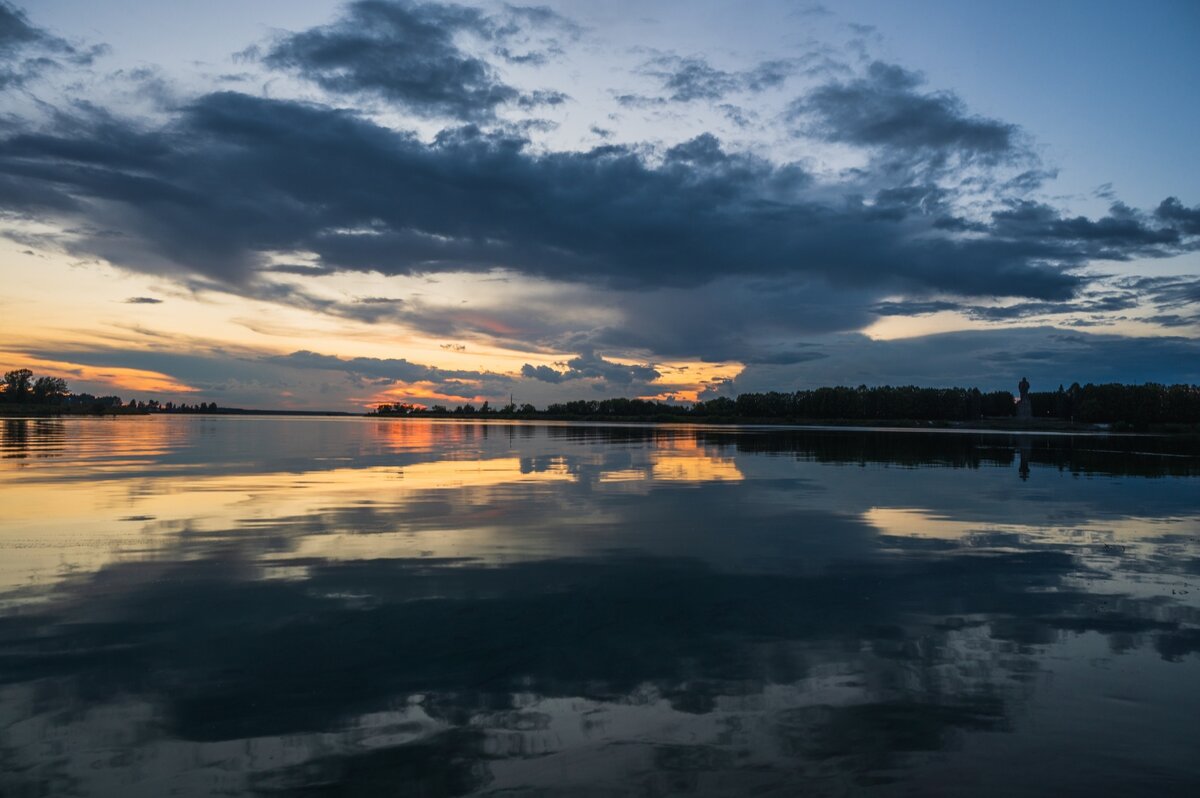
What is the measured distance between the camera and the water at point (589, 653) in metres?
7.01

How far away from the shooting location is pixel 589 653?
33.0 ft

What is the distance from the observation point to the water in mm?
7012

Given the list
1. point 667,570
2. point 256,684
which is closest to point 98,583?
point 256,684

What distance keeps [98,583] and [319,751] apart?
896cm

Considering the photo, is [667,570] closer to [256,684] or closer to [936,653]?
[936,653]

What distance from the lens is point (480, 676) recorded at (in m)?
9.12

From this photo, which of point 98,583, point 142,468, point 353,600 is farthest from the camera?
point 142,468

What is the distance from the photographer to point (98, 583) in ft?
43.9

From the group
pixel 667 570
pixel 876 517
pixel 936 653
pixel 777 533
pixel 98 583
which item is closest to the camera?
pixel 936 653

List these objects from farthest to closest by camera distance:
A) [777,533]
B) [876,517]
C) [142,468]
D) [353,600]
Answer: [142,468] → [876,517] → [777,533] → [353,600]

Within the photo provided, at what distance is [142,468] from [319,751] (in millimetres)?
34103

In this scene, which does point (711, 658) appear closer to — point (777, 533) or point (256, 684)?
point (256, 684)

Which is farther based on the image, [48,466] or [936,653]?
[48,466]

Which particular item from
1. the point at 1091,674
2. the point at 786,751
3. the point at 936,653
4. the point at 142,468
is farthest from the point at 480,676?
the point at 142,468
